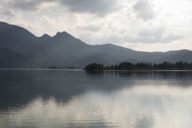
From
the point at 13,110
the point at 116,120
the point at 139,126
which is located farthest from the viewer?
the point at 13,110

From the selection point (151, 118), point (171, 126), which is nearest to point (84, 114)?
point (151, 118)

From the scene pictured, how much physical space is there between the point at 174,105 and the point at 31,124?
30204 mm

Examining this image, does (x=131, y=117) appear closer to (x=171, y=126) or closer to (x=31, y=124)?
(x=171, y=126)

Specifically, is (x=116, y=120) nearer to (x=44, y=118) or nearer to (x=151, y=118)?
(x=151, y=118)

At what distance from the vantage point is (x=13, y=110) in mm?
53031

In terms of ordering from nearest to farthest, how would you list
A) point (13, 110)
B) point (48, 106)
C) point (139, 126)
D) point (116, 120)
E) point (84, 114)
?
point (139, 126) < point (116, 120) < point (84, 114) < point (13, 110) < point (48, 106)

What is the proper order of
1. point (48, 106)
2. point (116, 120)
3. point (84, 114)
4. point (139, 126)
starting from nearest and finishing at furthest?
A: point (139, 126) → point (116, 120) → point (84, 114) → point (48, 106)

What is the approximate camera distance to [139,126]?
41344 millimetres

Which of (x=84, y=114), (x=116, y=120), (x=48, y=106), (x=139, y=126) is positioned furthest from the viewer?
(x=48, y=106)

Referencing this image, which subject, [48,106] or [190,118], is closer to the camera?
[190,118]

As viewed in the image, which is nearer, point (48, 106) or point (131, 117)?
point (131, 117)

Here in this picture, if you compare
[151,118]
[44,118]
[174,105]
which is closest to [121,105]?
[174,105]

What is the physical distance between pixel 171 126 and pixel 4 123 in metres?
21.1

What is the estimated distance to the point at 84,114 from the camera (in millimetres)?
49594
